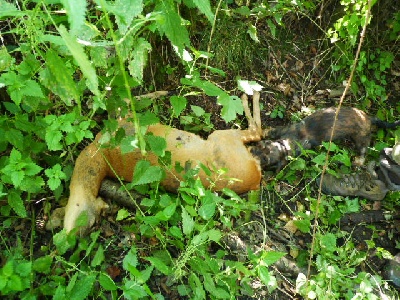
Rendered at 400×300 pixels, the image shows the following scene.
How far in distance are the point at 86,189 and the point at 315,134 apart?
2.08 meters

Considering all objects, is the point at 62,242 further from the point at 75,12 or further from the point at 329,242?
the point at 75,12

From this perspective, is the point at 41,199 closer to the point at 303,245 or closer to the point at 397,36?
the point at 303,245

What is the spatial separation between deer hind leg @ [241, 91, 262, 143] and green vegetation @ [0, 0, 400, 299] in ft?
0.60

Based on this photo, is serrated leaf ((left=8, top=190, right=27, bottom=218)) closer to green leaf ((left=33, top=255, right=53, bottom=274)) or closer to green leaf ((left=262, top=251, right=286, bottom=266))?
green leaf ((left=33, top=255, right=53, bottom=274))

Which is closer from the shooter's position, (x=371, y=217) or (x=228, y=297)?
(x=228, y=297)

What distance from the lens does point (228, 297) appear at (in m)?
2.55

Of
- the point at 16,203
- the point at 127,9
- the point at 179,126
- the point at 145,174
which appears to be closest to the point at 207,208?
the point at 145,174

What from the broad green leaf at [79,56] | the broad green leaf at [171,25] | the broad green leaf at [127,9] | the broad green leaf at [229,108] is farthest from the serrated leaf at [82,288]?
the broad green leaf at [79,56]

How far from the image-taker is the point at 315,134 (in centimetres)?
391

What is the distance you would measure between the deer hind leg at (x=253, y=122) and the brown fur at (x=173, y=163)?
0.04 feet

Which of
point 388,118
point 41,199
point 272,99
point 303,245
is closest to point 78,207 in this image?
point 41,199

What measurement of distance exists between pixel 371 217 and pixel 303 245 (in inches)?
27.8

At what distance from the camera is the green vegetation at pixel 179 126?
2.03 meters

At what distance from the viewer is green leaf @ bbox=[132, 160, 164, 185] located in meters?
2.55
